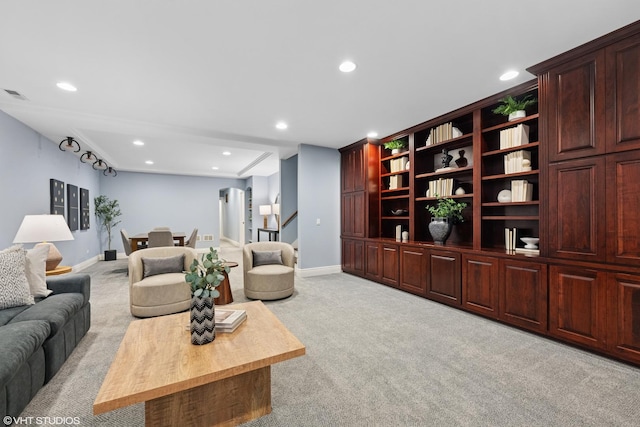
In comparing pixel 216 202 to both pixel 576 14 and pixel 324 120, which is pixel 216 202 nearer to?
pixel 324 120

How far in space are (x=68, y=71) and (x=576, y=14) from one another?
4220 mm

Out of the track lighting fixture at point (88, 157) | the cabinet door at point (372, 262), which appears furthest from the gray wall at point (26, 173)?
the cabinet door at point (372, 262)

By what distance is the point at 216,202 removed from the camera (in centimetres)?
923

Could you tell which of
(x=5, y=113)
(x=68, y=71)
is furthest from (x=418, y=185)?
(x=5, y=113)

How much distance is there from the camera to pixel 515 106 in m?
3.02

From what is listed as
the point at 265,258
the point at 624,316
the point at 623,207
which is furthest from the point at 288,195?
the point at 624,316

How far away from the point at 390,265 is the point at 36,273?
4142mm

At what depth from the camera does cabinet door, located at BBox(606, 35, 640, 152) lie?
6.82 ft

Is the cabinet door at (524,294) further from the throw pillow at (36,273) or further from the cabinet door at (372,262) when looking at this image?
the throw pillow at (36,273)

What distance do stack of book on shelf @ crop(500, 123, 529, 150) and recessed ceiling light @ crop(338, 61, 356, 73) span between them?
1.97 m

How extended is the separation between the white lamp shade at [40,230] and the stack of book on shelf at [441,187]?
482 cm

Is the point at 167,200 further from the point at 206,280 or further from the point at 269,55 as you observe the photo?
the point at 206,280

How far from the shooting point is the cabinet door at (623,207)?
2086mm

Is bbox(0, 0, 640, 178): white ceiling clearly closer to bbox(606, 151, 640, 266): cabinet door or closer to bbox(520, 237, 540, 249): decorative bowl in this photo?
bbox(606, 151, 640, 266): cabinet door
